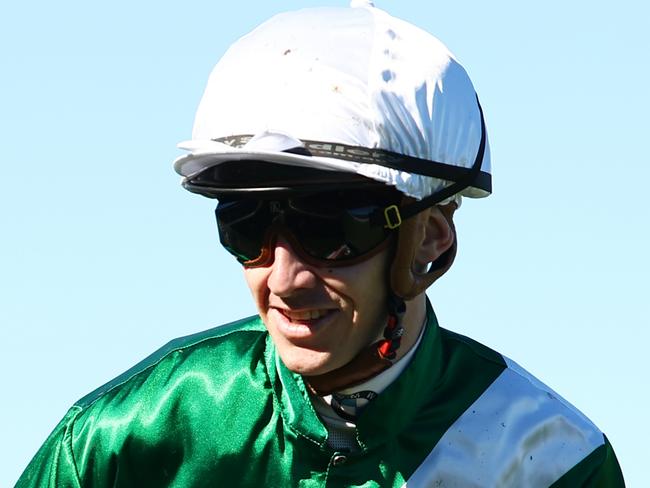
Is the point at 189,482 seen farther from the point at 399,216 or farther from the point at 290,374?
the point at 399,216

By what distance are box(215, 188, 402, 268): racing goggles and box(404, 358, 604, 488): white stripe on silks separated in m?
1.01

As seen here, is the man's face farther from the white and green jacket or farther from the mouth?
the white and green jacket

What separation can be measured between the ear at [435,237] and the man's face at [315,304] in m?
0.25

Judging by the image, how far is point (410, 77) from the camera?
1222 centimetres

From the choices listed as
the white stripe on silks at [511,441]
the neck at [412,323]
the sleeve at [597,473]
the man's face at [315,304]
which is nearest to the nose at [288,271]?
the man's face at [315,304]

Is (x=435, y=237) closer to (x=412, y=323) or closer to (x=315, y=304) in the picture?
(x=412, y=323)

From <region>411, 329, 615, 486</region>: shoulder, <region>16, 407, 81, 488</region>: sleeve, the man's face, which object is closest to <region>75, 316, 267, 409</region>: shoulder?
<region>16, 407, 81, 488</region>: sleeve

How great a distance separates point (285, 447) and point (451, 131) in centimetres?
145

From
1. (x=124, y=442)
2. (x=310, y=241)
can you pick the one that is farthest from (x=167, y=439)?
(x=310, y=241)

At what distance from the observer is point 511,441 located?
42.0 ft

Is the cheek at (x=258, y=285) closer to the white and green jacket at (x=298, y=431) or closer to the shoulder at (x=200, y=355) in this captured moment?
the white and green jacket at (x=298, y=431)

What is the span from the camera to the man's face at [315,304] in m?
12.1

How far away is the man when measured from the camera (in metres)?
12.1

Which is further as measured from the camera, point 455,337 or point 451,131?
point 455,337
